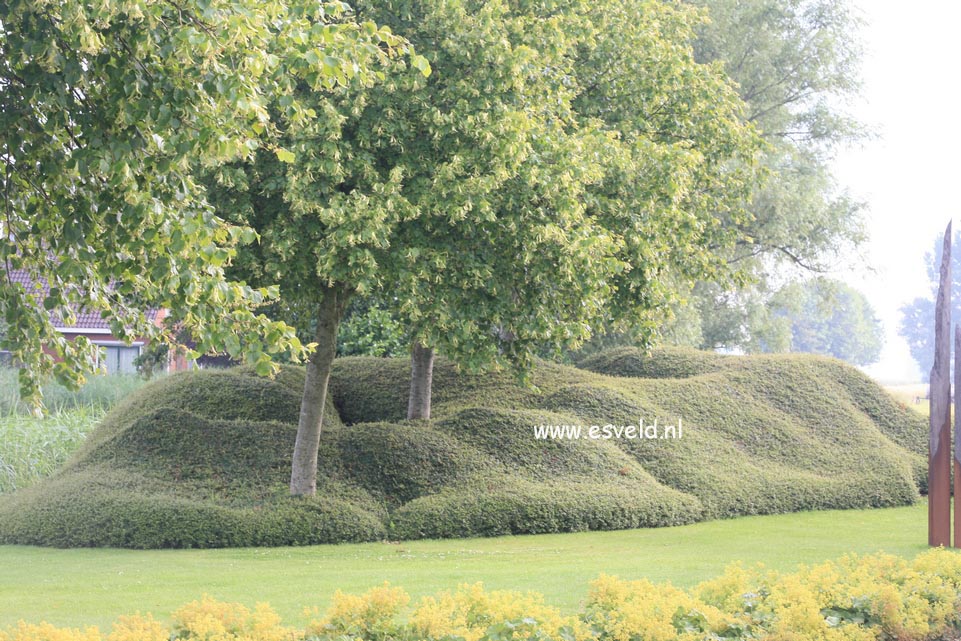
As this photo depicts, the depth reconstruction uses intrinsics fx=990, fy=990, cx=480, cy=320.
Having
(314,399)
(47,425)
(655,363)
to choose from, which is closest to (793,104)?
(655,363)

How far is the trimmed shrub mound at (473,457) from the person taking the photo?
1202 centimetres

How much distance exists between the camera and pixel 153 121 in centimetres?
559

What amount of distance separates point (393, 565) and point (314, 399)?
338cm

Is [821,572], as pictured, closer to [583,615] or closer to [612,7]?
[583,615]

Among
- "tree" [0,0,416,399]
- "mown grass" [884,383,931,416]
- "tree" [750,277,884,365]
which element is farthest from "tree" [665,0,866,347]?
"tree" [750,277,884,365]

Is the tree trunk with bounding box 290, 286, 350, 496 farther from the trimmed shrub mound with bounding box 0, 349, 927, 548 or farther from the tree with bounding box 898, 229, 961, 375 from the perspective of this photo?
the tree with bounding box 898, 229, 961, 375

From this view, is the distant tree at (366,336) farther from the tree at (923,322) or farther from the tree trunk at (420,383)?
the tree at (923,322)

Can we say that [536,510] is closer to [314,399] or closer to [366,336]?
[314,399]

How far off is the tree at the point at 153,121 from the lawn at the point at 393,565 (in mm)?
2547

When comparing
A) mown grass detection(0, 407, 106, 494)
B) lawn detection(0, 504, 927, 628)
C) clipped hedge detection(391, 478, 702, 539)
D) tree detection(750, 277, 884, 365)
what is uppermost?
tree detection(750, 277, 884, 365)

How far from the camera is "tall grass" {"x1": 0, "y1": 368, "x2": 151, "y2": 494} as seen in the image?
50.7 ft

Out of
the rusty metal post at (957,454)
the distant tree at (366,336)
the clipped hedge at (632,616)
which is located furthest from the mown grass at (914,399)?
the distant tree at (366,336)

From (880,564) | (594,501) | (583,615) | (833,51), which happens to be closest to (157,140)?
(583,615)

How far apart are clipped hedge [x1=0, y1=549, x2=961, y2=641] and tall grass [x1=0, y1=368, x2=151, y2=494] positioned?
10207 mm
